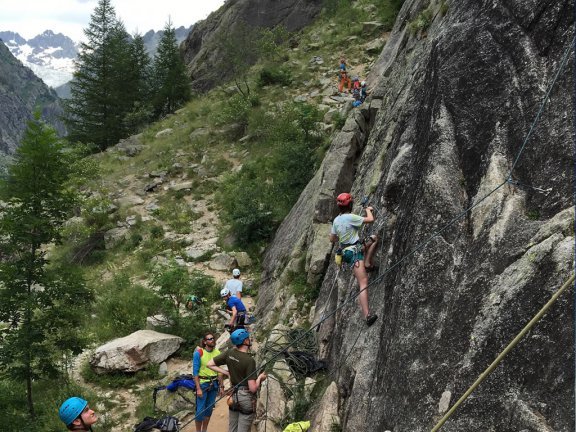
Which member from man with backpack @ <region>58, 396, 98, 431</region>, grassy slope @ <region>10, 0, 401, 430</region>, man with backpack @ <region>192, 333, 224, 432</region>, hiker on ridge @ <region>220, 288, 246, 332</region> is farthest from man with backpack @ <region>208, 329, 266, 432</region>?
grassy slope @ <region>10, 0, 401, 430</region>

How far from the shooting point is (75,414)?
15.5 feet

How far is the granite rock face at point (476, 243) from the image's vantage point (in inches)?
155

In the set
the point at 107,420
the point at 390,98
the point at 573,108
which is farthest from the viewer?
the point at 390,98

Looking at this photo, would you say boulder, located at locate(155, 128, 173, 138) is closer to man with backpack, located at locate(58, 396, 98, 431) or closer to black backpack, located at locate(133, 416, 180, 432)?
black backpack, located at locate(133, 416, 180, 432)

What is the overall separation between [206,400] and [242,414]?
156cm

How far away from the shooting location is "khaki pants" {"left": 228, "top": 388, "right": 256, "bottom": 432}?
22.8 ft

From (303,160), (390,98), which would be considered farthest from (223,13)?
(390,98)

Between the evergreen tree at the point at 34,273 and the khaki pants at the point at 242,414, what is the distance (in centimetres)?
522

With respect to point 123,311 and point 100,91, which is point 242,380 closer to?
point 123,311

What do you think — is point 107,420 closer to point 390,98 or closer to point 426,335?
point 426,335

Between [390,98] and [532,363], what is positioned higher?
[390,98]

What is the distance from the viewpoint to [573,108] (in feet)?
15.3

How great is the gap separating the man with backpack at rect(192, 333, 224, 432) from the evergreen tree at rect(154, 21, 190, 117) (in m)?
35.5

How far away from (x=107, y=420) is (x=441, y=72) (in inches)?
386
